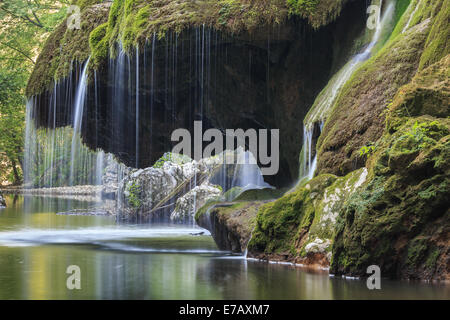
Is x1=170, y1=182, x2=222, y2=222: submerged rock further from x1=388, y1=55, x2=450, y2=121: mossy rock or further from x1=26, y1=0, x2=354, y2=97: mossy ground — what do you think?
x1=388, y1=55, x2=450, y2=121: mossy rock

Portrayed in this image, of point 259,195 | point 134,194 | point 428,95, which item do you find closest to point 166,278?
point 428,95

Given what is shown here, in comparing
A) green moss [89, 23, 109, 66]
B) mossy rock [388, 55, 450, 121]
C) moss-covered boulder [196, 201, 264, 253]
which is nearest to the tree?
green moss [89, 23, 109, 66]

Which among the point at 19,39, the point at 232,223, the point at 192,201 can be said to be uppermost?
the point at 19,39

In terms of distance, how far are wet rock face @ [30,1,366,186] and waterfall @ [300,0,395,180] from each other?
0.83m

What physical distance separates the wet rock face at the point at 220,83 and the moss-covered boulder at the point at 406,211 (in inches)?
255

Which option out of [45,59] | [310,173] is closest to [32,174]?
[45,59]

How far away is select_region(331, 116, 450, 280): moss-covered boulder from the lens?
594 cm

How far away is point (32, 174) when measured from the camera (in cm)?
4331

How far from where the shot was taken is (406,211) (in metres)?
6.16

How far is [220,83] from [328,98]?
4863 millimetres

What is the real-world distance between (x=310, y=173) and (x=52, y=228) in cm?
1073

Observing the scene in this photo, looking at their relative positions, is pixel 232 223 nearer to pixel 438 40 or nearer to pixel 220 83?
pixel 438 40
